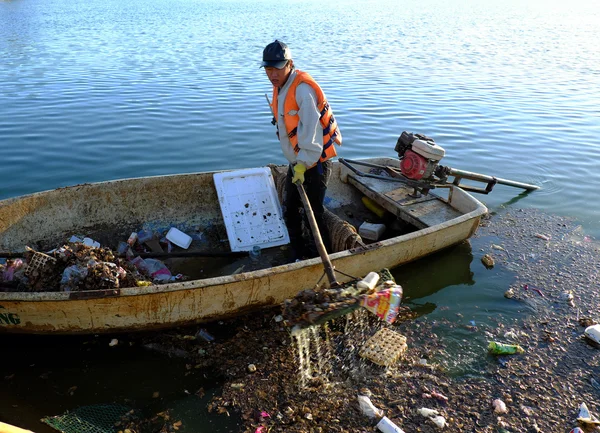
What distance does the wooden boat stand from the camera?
3.82 metres

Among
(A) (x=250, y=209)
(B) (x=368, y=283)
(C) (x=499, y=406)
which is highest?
(B) (x=368, y=283)

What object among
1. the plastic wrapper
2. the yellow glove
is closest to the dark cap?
the yellow glove

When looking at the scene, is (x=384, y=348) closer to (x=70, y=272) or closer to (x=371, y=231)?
(x=371, y=231)

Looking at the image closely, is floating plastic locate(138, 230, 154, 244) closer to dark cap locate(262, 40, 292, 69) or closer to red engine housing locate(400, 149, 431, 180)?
dark cap locate(262, 40, 292, 69)

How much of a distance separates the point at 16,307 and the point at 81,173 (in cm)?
427

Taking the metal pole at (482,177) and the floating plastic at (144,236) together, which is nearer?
the floating plastic at (144,236)

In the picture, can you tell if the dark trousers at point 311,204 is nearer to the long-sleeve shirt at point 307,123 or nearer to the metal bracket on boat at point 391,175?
the long-sleeve shirt at point 307,123

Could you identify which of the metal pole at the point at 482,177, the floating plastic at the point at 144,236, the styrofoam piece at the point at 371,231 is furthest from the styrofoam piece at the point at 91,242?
the metal pole at the point at 482,177

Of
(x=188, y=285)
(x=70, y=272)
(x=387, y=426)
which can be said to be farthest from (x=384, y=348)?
(x=70, y=272)

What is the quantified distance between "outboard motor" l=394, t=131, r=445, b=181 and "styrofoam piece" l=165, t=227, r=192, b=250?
2.91m

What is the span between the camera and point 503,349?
4.24m

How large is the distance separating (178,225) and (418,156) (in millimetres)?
3136

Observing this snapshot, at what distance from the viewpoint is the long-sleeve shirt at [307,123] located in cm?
431

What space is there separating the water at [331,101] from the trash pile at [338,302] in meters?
1.30
